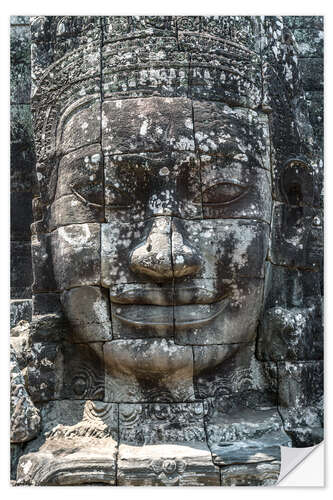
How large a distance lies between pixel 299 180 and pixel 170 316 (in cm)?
139

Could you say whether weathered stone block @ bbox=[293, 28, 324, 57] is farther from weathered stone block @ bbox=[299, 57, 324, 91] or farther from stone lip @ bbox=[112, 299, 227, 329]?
stone lip @ bbox=[112, 299, 227, 329]

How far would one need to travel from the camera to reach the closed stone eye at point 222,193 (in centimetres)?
582

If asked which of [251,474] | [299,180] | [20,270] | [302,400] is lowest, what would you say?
[251,474]

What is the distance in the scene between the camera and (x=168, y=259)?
220 inches

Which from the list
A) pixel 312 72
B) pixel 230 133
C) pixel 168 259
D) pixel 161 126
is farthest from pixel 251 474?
pixel 312 72

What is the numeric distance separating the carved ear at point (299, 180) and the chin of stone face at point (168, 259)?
0.01m

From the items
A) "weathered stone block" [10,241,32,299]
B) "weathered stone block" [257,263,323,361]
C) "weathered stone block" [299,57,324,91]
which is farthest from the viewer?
"weathered stone block" [299,57,324,91]

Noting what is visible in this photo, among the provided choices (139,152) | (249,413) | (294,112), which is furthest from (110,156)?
(249,413)

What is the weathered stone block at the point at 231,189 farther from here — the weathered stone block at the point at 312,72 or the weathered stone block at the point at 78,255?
the weathered stone block at the point at 312,72

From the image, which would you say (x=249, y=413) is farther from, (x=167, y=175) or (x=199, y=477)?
(x=167, y=175)

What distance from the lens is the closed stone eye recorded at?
5.82 meters

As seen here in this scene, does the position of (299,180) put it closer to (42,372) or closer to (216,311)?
(216,311)

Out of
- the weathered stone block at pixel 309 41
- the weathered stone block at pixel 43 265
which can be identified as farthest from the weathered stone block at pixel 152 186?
the weathered stone block at pixel 309 41

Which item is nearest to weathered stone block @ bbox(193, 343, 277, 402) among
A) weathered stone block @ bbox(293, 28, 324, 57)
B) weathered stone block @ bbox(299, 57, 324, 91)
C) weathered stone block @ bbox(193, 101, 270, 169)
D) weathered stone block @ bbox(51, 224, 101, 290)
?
weathered stone block @ bbox(51, 224, 101, 290)
